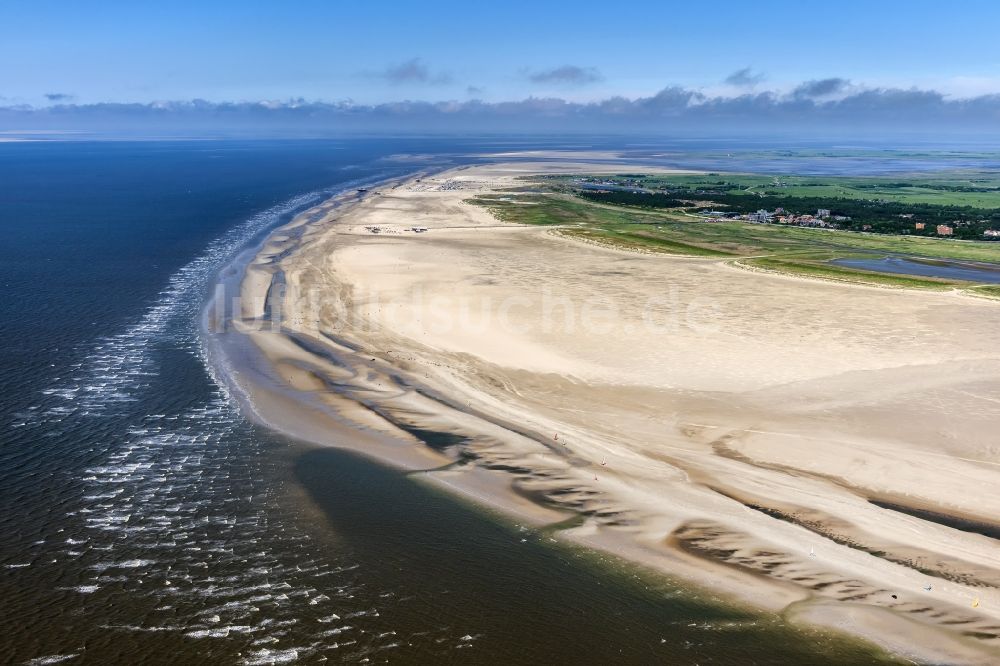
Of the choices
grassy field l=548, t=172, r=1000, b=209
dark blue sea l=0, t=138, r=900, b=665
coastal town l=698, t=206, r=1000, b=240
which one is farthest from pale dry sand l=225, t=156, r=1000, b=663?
grassy field l=548, t=172, r=1000, b=209

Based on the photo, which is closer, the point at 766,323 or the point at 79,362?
the point at 79,362

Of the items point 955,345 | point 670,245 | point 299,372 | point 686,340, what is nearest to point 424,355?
point 299,372

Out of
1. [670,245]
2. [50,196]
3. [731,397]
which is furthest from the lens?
[50,196]

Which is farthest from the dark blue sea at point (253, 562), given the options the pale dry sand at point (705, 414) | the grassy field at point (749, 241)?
the grassy field at point (749, 241)

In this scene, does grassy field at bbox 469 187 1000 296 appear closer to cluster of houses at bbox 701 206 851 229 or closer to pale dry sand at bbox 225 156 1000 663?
cluster of houses at bbox 701 206 851 229

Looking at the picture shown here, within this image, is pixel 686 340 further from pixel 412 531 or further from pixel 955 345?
pixel 412 531

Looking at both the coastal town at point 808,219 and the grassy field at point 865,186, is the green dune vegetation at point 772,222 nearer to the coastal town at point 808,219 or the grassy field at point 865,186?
the grassy field at point 865,186
